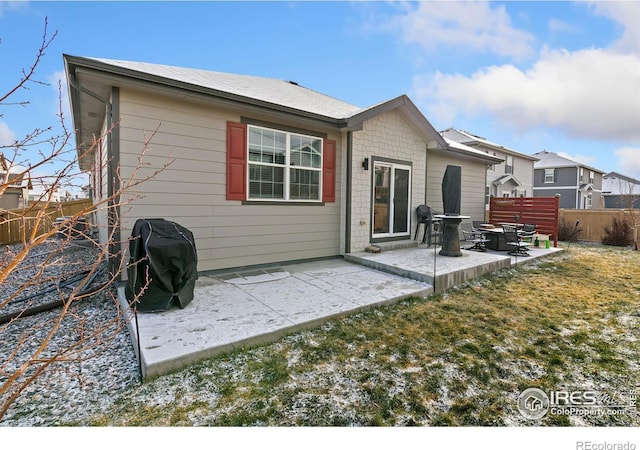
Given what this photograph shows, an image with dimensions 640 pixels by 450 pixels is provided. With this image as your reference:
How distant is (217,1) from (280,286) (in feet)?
16.2

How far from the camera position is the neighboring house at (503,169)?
→ 59.8 feet

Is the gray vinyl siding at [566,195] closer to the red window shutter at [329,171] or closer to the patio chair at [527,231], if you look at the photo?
the patio chair at [527,231]

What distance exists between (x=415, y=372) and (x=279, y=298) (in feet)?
6.74

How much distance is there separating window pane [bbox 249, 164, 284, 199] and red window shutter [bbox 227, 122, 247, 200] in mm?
175

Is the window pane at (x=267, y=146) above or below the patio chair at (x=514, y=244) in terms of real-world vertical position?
above

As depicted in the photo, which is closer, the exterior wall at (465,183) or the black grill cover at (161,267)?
the black grill cover at (161,267)

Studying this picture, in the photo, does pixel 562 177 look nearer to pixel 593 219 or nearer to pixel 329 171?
pixel 593 219

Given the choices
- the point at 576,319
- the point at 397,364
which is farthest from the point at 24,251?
the point at 576,319

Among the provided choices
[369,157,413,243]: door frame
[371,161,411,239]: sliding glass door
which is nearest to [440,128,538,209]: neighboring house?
[369,157,413,243]: door frame

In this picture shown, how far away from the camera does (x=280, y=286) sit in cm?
→ 471

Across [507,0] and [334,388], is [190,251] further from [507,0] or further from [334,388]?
[507,0]

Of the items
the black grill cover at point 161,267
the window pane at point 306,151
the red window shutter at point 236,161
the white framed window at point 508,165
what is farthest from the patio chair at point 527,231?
the white framed window at point 508,165

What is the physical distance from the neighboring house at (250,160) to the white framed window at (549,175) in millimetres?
25226

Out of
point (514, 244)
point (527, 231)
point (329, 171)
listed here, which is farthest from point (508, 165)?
point (329, 171)
